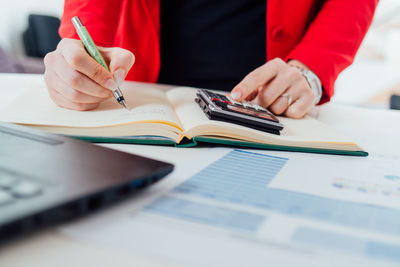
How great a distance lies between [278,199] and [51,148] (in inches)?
10.1

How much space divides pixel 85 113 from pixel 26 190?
38 cm

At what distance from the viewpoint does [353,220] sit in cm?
34

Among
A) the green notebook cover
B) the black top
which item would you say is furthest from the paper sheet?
the black top

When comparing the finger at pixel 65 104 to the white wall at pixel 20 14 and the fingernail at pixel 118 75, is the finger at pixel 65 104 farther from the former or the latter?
the white wall at pixel 20 14

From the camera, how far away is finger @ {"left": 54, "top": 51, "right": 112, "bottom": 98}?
2.07 ft

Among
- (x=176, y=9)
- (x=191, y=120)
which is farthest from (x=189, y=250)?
(x=176, y=9)

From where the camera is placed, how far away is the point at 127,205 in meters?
0.34

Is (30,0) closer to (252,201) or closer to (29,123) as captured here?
(29,123)

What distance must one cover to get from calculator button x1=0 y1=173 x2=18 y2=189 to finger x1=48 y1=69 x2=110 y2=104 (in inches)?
13.9

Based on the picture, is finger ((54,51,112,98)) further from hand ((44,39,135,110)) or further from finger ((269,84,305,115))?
finger ((269,84,305,115))

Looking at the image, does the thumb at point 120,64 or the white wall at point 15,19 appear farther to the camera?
the white wall at point 15,19

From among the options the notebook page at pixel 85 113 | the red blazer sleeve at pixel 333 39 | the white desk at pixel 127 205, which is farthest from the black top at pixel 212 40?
the notebook page at pixel 85 113

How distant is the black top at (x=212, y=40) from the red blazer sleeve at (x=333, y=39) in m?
0.21

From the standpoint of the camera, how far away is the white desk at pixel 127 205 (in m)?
0.25
